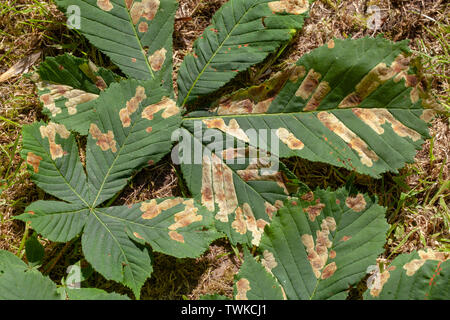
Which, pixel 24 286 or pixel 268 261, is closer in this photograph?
pixel 24 286

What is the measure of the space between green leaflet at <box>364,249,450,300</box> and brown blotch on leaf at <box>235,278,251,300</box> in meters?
0.42

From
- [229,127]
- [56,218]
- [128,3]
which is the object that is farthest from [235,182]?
[128,3]

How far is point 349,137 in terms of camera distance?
1613 mm

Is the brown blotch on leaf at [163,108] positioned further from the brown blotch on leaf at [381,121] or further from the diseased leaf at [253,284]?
the brown blotch on leaf at [381,121]

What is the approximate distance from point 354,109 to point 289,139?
254mm

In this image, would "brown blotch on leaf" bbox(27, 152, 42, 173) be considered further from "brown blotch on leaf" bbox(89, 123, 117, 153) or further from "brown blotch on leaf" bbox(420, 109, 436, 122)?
"brown blotch on leaf" bbox(420, 109, 436, 122)

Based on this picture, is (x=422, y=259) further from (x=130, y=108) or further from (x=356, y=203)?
(x=130, y=108)

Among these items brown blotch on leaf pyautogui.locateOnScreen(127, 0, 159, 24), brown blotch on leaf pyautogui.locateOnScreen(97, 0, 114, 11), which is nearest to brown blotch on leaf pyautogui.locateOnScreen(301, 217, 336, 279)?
brown blotch on leaf pyautogui.locateOnScreen(127, 0, 159, 24)

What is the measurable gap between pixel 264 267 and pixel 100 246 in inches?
22.4

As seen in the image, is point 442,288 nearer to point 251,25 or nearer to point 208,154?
point 208,154

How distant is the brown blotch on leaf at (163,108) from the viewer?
158 cm

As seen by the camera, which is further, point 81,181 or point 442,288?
point 81,181

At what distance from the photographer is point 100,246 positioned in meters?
1.55
